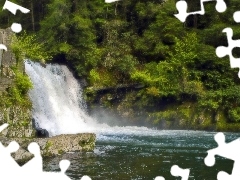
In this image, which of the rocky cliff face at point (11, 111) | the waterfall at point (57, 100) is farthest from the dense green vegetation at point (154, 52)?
the rocky cliff face at point (11, 111)

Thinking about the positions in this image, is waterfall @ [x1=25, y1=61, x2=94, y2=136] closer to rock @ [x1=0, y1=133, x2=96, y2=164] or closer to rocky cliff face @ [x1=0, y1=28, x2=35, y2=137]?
rocky cliff face @ [x1=0, y1=28, x2=35, y2=137]

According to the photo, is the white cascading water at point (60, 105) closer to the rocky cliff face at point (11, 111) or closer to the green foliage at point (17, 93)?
the green foliage at point (17, 93)

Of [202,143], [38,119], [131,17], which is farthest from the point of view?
[131,17]

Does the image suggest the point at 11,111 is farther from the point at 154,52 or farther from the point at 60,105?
the point at 154,52

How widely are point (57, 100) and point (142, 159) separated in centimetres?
1287

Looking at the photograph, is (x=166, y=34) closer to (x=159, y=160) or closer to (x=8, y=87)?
(x=8, y=87)

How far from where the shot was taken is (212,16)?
97.9 ft

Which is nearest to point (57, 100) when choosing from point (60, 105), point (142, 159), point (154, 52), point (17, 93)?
point (60, 105)

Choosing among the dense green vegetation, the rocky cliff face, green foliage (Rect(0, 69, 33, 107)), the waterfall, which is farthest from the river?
green foliage (Rect(0, 69, 33, 107))

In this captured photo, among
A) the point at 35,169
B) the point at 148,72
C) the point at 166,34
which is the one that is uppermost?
the point at 166,34

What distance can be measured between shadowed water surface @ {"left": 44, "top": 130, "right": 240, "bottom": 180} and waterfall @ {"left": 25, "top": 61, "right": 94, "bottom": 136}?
13.2 feet

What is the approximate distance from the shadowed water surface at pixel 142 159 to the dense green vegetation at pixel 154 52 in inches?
196

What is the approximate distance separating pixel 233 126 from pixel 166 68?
609 centimetres

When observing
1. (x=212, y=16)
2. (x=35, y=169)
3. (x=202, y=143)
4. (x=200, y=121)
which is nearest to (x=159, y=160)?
(x=202, y=143)
